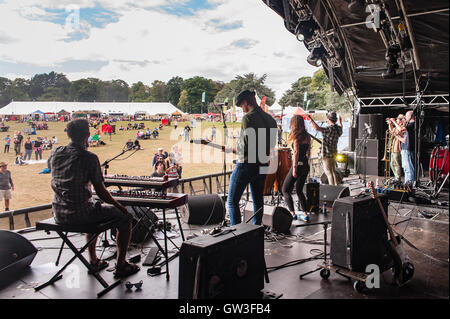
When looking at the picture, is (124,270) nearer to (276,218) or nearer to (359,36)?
(276,218)

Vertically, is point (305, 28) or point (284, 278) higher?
point (305, 28)

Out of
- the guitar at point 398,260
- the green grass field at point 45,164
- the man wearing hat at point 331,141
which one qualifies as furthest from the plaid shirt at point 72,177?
the green grass field at point 45,164

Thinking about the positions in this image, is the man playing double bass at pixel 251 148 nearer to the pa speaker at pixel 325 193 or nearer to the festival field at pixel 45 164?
the pa speaker at pixel 325 193

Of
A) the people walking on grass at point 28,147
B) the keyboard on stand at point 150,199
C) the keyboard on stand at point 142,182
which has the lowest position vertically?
the keyboard on stand at point 150,199

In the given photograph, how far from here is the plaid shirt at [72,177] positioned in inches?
112

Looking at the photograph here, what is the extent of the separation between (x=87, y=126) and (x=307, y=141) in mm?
3122

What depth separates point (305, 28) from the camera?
25.2 feet

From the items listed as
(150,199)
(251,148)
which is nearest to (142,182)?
(150,199)

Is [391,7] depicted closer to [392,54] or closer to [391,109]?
[392,54]

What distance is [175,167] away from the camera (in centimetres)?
829

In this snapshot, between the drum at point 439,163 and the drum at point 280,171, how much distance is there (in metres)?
2.90

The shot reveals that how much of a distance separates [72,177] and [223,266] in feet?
5.05

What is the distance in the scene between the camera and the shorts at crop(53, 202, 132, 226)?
9.51 feet

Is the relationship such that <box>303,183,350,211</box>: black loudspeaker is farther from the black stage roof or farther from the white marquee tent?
the white marquee tent
